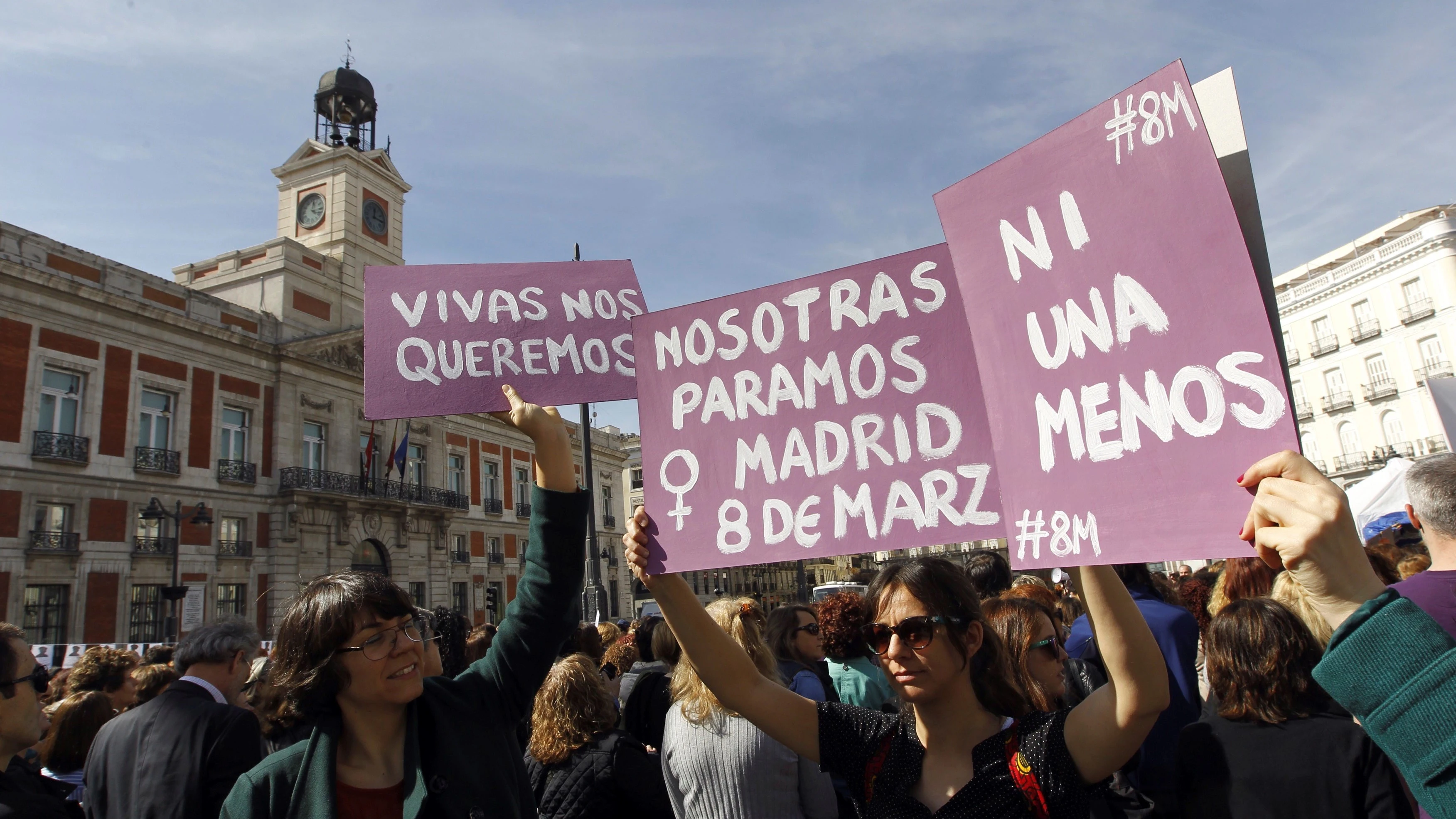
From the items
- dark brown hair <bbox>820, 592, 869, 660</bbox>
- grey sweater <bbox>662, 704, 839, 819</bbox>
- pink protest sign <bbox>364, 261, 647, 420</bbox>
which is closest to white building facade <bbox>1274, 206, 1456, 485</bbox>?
dark brown hair <bbox>820, 592, 869, 660</bbox>

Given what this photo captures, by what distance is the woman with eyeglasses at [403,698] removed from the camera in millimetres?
1936

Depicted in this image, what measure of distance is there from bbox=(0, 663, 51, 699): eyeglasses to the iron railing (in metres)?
25.4

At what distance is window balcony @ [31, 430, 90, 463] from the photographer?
19812 millimetres

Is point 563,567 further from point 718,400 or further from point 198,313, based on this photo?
point 198,313

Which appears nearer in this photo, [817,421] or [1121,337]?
[1121,337]

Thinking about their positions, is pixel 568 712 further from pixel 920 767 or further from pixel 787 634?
pixel 920 767

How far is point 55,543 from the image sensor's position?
64.5ft

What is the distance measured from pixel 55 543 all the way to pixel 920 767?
24.1m

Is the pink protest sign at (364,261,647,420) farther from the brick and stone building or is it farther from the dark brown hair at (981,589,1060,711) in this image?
the brick and stone building

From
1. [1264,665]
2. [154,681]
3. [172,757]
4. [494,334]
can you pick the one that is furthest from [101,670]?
[1264,665]

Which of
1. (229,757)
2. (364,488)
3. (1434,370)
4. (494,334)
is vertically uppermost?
(1434,370)

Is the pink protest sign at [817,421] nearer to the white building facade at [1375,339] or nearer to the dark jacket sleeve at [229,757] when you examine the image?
the dark jacket sleeve at [229,757]

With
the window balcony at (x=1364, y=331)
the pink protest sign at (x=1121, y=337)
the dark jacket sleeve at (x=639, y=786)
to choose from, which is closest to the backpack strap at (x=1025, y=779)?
the pink protest sign at (x=1121, y=337)

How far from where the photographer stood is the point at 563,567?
2.17m
